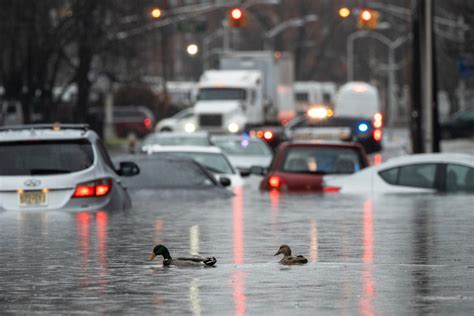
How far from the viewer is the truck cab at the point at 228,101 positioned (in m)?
66.0

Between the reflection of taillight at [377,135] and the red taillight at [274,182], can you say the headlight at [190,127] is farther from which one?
the red taillight at [274,182]

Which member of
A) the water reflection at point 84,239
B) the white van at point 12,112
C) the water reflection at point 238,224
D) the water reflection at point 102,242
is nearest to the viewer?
the water reflection at point 102,242

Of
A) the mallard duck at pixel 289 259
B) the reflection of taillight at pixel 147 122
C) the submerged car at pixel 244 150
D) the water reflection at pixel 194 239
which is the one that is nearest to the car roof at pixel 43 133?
the water reflection at pixel 194 239

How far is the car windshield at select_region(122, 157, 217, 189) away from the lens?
26859 millimetres

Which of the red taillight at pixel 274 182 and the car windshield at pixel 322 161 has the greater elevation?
the car windshield at pixel 322 161

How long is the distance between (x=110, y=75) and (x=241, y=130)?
7864mm

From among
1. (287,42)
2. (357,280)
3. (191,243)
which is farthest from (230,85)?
(287,42)

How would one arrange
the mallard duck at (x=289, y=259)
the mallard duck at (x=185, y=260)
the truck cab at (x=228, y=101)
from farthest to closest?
the truck cab at (x=228, y=101) < the mallard duck at (x=289, y=259) < the mallard duck at (x=185, y=260)

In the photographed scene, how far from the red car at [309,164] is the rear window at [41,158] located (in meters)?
8.06

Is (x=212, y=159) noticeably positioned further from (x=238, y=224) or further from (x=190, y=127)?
(x=190, y=127)

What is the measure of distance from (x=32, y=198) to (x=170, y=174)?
613 cm

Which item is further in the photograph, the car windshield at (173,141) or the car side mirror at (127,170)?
the car windshield at (173,141)

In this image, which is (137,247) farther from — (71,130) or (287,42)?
(287,42)

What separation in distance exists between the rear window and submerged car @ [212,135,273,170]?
19499 millimetres
